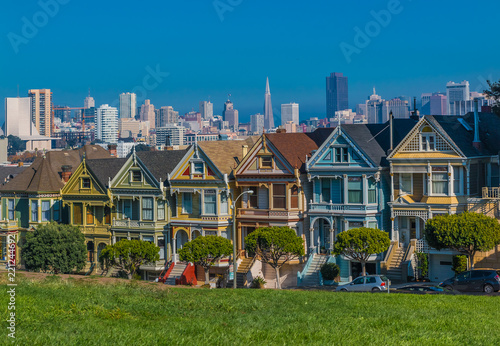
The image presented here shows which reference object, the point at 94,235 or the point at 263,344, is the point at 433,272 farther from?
the point at 263,344

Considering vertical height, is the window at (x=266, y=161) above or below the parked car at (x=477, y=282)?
above

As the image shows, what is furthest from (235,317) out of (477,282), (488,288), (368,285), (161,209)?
(161,209)

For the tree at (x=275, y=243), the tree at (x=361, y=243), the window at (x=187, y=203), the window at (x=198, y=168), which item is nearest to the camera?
the tree at (x=361, y=243)

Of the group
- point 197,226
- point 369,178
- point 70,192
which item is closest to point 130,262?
point 197,226

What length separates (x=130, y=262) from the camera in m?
53.8

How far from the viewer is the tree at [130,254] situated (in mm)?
53344

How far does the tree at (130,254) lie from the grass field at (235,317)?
17.6 meters

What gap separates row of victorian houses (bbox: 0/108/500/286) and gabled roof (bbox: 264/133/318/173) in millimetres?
95

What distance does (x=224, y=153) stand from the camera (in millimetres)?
55781

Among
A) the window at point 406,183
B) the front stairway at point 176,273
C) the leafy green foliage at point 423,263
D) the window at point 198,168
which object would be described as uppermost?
the window at point 198,168

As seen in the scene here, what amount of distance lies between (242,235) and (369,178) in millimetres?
9517

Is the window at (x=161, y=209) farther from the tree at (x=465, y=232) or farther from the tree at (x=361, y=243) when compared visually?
the tree at (x=465, y=232)

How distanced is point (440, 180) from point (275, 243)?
10414 millimetres

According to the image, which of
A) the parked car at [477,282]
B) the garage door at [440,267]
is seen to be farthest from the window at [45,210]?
the parked car at [477,282]
